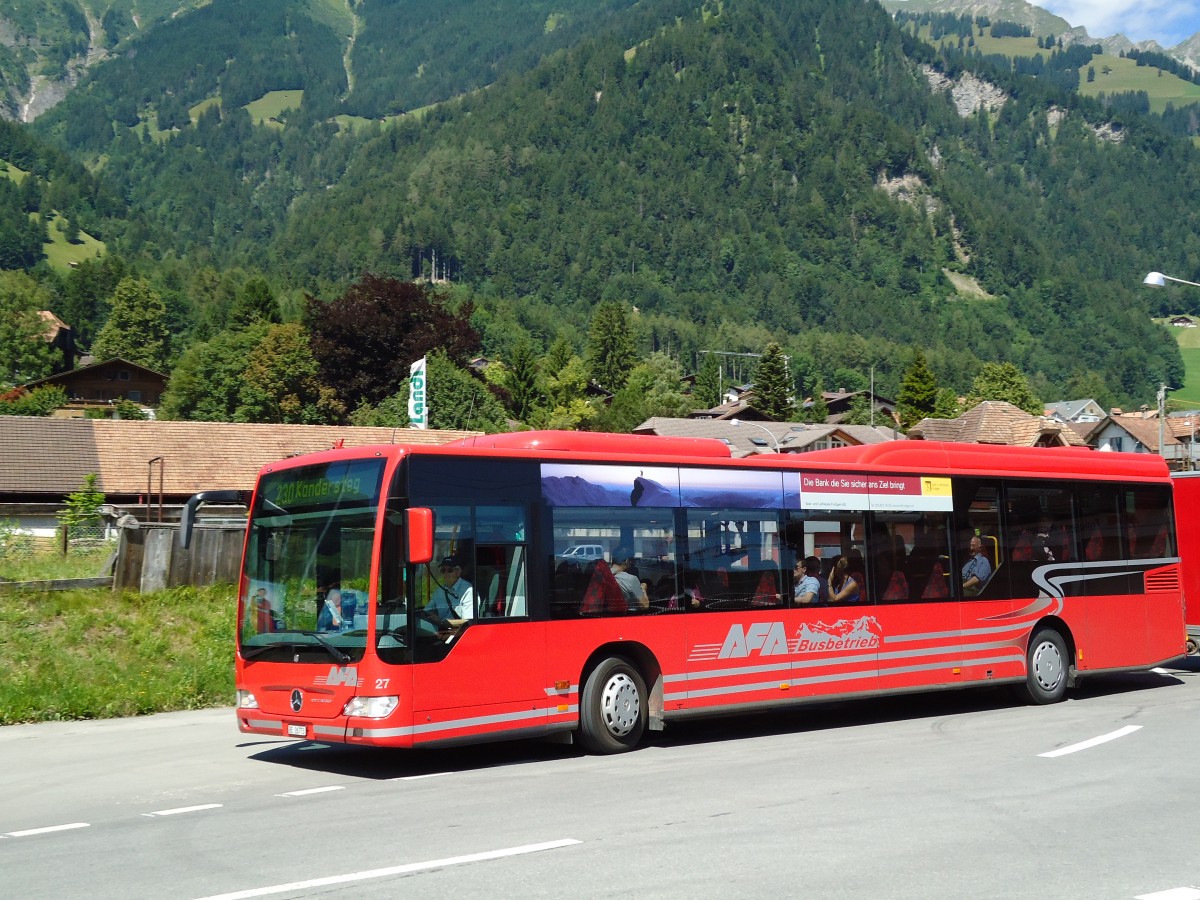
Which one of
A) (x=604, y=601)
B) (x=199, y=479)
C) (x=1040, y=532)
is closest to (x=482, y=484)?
(x=604, y=601)

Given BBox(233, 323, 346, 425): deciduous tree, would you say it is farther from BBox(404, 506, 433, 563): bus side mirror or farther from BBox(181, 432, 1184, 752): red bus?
BBox(404, 506, 433, 563): bus side mirror

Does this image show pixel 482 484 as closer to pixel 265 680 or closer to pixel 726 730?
pixel 265 680

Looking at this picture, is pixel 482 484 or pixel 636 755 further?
pixel 636 755

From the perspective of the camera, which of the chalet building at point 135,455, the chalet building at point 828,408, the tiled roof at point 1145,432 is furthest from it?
the chalet building at point 828,408

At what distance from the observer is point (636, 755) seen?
13328 millimetres

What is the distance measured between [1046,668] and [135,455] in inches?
1888

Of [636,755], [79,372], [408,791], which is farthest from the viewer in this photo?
[79,372]

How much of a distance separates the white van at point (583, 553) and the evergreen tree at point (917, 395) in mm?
133054

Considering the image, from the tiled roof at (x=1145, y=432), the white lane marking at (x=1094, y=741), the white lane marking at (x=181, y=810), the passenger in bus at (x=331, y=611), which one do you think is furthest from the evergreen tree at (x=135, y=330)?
the white lane marking at (x=181, y=810)

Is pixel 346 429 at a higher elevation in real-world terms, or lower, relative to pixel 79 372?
lower

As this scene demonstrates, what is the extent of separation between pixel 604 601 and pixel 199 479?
4616 centimetres

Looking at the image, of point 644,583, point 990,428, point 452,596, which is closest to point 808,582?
point 644,583

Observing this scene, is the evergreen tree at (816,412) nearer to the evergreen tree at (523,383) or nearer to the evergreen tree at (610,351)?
the evergreen tree at (523,383)

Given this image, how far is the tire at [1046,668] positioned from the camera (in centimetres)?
1748
